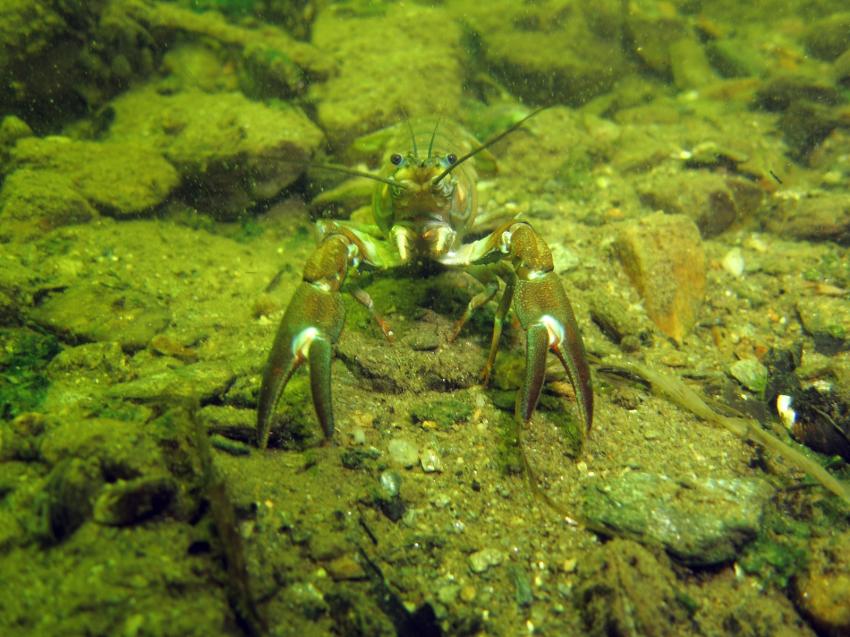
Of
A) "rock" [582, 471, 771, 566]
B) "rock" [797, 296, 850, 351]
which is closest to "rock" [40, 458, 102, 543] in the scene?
"rock" [582, 471, 771, 566]

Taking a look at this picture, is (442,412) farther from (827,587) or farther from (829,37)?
(829,37)

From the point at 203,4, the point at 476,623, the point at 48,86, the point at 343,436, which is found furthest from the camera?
the point at 203,4

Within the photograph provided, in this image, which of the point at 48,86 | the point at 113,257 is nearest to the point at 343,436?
the point at 113,257

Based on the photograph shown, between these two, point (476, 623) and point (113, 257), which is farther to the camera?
point (113, 257)

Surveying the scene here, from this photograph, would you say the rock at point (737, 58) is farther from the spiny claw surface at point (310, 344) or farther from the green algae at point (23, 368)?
the green algae at point (23, 368)

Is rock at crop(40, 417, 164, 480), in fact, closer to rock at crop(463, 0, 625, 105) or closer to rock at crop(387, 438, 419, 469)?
rock at crop(387, 438, 419, 469)

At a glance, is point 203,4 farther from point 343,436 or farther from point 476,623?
point 476,623
